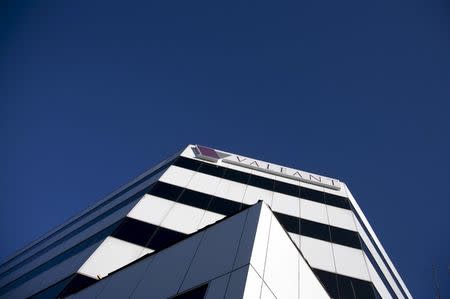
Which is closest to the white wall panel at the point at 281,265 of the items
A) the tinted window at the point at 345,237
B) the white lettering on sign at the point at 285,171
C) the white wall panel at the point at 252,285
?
the white wall panel at the point at 252,285

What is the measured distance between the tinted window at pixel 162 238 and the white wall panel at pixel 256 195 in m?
6.27

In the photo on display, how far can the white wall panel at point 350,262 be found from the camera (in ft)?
61.8

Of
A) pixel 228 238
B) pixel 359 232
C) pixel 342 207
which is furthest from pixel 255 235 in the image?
pixel 342 207

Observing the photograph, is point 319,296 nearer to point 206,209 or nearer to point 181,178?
point 206,209

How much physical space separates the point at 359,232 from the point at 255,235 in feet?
55.4

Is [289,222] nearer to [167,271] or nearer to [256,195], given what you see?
[256,195]

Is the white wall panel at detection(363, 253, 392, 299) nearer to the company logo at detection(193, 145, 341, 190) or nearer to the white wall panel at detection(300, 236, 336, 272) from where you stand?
the white wall panel at detection(300, 236, 336, 272)

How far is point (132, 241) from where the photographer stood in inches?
731

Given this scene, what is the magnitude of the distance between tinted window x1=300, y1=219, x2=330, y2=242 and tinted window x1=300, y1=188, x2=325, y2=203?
370 centimetres

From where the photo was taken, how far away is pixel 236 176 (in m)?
27.7

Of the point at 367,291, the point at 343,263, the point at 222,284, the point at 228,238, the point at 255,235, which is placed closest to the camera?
the point at 222,284

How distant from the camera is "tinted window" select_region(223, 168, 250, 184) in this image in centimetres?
2716

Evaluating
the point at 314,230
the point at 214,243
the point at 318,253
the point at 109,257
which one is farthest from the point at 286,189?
the point at 214,243

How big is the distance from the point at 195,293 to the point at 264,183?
19.3 m
